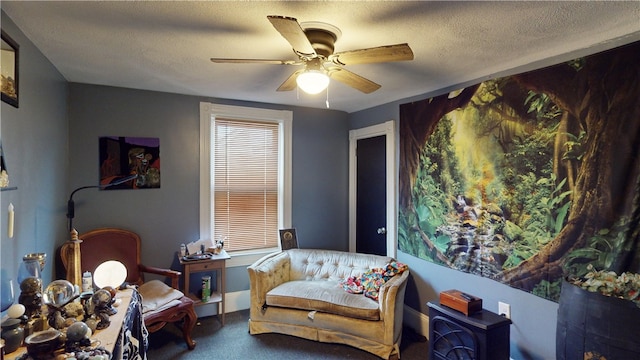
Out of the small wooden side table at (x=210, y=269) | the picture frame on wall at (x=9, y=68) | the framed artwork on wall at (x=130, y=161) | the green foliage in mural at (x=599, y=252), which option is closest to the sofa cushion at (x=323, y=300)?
the small wooden side table at (x=210, y=269)

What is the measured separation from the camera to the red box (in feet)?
7.80

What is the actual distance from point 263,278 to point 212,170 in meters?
1.32

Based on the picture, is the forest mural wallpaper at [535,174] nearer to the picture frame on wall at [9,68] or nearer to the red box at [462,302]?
the red box at [462,302]

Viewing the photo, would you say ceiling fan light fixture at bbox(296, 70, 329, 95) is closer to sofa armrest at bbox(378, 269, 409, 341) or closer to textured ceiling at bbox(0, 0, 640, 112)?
textured ceiling at bbox(0, 0, 640, 112)

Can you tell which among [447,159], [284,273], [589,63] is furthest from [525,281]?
[284,273]

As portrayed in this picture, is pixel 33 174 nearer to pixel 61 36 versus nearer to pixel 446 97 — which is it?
pixel 61 36

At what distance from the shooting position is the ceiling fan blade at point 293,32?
1396mm

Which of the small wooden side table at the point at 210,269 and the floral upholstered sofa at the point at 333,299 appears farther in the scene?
the small wooden side table at the point at 210,269

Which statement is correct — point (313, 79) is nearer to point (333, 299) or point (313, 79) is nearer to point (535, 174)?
point (535, 174)

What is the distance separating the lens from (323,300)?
294cm

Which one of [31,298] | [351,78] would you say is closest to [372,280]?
[351,78]

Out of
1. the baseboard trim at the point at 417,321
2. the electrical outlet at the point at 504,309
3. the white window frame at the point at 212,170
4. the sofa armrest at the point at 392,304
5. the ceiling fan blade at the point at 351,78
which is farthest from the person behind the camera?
the white window frame at the point at 212,170

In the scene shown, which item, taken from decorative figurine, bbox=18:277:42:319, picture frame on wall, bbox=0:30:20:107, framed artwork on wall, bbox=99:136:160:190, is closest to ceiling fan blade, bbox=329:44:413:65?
picture frame on wall, bbox=0:30:20:107

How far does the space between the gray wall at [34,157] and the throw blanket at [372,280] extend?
2375mm
